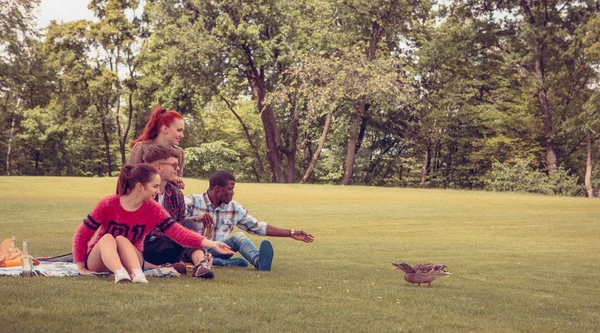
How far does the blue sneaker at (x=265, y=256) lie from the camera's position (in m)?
8.62

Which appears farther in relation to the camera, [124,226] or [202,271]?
[202,271]

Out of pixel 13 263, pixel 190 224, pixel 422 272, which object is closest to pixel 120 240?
pixel 190 224

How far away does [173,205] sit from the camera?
8023 millimetres

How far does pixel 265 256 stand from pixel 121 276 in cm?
255

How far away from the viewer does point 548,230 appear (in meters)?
18.2

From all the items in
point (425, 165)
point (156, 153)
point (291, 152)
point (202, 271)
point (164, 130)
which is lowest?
point (202, 271)

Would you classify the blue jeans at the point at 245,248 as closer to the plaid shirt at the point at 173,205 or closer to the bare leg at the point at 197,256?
the plaid shirt at the point at 173,205

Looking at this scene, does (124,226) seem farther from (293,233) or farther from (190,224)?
(293,233)

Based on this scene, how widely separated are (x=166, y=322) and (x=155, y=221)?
2460 mm

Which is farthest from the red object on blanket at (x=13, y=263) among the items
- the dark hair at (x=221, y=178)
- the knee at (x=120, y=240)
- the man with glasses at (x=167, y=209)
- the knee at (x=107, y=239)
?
the dark hair at (x=221, y=178)

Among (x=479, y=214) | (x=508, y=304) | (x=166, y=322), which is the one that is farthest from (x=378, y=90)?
(x=166, y=322)

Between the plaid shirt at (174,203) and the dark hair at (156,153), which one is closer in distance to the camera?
the dark hair at (156,153)

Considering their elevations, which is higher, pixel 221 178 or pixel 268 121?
pixel 268 121

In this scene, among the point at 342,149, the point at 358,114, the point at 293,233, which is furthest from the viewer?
the point at 342,149
